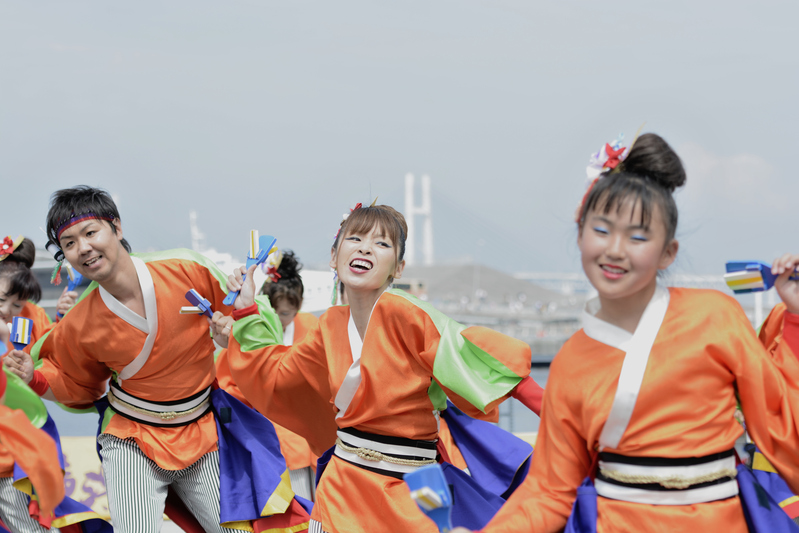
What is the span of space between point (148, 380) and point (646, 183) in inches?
70.2

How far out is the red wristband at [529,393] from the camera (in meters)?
2.00

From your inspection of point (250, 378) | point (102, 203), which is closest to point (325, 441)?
point (250, 378)

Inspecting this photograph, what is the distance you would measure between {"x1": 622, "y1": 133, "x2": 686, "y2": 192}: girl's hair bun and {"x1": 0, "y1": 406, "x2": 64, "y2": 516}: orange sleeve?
1399 mm

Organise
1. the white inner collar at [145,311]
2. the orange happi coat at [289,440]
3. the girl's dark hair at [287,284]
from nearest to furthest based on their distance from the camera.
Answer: the white inner collar at [145,311], the girl's dark hair at [287,284], the orange happi coat at [289,440]

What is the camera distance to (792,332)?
1.58 meters

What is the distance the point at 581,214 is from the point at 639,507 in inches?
22.5

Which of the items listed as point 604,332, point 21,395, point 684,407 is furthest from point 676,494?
point 21,395

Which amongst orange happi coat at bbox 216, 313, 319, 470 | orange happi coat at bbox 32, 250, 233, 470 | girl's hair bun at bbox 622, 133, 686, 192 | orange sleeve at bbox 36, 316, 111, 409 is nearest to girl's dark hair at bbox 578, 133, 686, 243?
girl's hair bun at bbox 622, 133, 686, 192

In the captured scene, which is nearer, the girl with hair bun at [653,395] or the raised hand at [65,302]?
the girl with hair bun at [653,395]

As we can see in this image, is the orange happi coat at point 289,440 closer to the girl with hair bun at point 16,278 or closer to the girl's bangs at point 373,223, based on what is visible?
the girl with hair bun at point 16,278

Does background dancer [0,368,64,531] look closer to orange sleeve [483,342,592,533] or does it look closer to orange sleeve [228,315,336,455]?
orange sleeve [228,315,336,455]

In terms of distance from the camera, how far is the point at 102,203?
8.30 ft

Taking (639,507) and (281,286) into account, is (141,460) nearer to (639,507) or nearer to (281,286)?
(281,286)

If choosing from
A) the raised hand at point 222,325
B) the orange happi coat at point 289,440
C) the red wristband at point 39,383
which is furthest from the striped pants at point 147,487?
the orange happi coat at point 289,440
